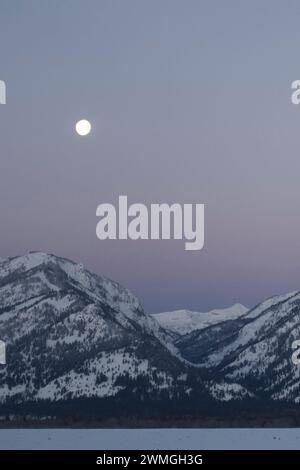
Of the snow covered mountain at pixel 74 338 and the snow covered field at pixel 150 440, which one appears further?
the snow covered mountain at pixel 74 338

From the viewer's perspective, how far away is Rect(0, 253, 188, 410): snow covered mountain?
108625 mm

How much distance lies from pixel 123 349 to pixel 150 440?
42.0 m

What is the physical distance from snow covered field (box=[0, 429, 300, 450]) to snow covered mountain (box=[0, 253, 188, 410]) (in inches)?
198

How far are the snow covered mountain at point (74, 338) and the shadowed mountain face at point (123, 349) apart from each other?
0.18 metres

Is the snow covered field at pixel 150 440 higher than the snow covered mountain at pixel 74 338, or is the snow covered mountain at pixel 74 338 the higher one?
the snow covered mountain at pixel 74 338

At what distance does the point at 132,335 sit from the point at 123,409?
27.6m

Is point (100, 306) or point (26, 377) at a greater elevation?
point (100, 306)

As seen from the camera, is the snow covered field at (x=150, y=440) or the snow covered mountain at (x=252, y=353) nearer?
the snow covered field at (x=150, y=440)

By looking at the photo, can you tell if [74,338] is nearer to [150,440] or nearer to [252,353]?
[252,353]

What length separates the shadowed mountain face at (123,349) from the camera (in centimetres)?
10612

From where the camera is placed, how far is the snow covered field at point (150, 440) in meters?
77.4
